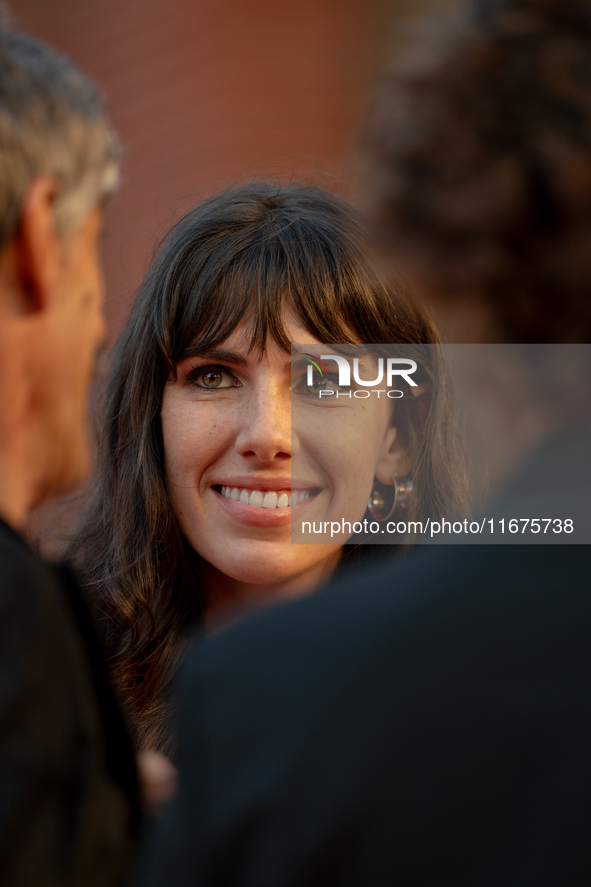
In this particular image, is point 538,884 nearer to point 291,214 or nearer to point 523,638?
point 523,638

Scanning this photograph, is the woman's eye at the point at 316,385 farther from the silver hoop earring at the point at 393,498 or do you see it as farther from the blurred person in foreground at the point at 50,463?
the blurred person in foreground at the point at 50,463

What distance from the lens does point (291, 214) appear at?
1748 mm

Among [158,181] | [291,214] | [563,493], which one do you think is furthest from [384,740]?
[158,181]

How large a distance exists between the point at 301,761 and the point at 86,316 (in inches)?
22.6

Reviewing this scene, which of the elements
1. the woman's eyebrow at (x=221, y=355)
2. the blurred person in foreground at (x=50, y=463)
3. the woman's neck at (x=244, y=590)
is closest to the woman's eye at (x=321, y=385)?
the woman's eyebrow at (x=221, y=355)

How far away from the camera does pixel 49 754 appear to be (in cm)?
72

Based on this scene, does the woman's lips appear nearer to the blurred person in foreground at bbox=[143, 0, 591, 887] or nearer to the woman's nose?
the woman's nose

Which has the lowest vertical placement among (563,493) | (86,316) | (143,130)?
(563,493)

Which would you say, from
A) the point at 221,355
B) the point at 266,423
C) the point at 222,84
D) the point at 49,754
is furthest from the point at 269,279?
the point at 222,84

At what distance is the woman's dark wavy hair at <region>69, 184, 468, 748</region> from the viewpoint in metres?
1.63

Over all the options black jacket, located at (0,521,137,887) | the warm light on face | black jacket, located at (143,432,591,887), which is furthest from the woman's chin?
black jacket, located at (143,432,591,887)

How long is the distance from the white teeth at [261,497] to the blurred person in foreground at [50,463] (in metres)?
0.66

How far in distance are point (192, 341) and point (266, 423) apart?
244 millimetres

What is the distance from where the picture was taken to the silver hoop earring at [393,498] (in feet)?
5.84
